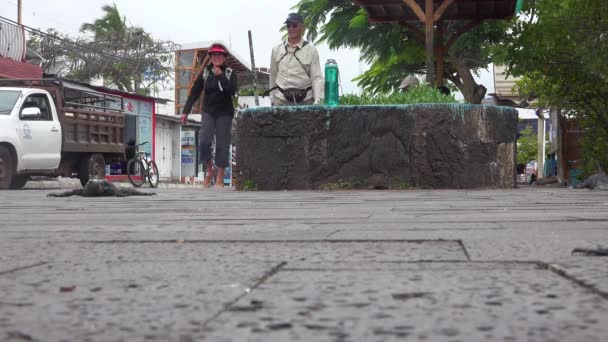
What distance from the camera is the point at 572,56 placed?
40.9 ft

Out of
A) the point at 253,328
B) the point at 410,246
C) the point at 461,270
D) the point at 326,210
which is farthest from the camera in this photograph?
the point at 326,210

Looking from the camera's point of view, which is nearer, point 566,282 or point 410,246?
point 566,282

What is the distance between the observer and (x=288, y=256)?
7.29ft

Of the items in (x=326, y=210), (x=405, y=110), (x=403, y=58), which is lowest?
(x=326, y=210)

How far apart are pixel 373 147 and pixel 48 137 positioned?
283 inches

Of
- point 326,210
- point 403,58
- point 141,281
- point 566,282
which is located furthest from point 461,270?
point 403,58

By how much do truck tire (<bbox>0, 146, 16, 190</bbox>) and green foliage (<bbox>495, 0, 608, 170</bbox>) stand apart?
317 inches

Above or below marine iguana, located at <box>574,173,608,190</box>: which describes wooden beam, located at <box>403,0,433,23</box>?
above

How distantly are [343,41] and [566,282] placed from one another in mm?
19365

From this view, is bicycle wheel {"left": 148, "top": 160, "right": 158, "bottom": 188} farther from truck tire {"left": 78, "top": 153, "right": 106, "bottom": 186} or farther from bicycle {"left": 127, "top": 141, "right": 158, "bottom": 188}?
truck tire {"left": 78, "top": 153, "right": 106, "bottom": 186}

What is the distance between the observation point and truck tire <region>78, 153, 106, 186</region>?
50.5 feet

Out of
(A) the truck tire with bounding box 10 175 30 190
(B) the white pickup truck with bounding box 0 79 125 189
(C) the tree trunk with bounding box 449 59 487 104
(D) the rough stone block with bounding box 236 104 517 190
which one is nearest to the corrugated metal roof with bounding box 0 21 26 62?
(B) the white pickup truck with bounding box 0 79 125 189

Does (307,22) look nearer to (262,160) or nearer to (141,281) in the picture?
(262,160)

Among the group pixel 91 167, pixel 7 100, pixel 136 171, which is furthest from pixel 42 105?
pixel 136 171
